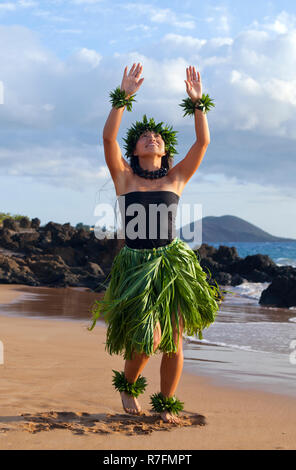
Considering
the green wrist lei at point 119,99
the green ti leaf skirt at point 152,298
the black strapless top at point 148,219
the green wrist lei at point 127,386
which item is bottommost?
the green wrist lei at point 127,386

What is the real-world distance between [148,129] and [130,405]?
6.73ft

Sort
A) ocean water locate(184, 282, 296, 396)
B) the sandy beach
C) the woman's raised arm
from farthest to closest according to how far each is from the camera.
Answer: ocean water locate(184, 282, 296, 396) → the woman's raised arm → the sandy beach

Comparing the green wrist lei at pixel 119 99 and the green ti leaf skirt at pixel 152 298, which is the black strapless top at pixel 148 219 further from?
the green wrist lei at pixel 119 99

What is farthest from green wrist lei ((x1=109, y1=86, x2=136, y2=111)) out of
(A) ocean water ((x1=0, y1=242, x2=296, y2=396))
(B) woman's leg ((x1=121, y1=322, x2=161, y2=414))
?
(A) ocean water ((x1=0, y1=242, x2=296, y2=396))

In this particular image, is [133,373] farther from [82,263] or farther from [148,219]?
[82,263]

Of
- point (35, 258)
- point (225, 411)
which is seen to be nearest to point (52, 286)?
point (35, 258)

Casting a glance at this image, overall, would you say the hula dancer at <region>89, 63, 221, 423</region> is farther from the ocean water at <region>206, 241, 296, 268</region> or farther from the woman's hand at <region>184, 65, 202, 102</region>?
the ocean water at <region>206, 241, 296, 268</region>

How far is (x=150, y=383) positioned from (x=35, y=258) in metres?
15.5

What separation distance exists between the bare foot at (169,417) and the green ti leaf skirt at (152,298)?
427mm

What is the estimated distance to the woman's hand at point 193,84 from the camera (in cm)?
404

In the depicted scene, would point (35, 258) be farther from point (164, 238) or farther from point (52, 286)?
point (164, 238)

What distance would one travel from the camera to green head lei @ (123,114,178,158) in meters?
4.11

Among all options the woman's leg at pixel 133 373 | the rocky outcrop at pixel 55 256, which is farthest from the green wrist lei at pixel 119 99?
the rocky outcrop at pixel 55 256

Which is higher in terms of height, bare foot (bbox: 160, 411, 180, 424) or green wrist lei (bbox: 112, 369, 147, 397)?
green wrist lei (bbox: 112, 369, 147, 397)
